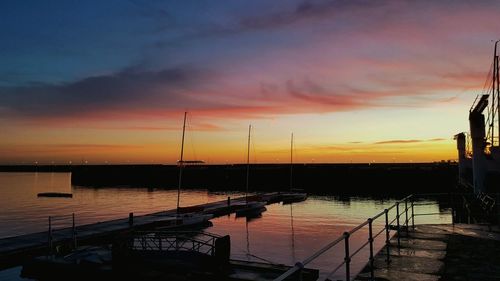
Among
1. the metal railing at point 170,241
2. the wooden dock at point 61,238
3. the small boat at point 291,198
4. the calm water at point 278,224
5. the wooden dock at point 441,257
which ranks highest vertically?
the wooden dock at point 441,257

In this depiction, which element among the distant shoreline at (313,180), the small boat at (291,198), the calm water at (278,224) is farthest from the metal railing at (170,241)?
the distant shoreline at (313,180)

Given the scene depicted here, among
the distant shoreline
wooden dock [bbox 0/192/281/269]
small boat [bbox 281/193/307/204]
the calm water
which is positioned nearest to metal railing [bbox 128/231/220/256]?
wooden dock [bbox 0/192/281/269]

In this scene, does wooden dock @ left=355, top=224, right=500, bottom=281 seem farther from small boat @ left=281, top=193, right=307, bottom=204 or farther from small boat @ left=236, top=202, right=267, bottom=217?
small boat @ left=281, top=193, right=307, bottom=204

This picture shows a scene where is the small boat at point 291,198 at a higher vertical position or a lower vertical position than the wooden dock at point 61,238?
higher

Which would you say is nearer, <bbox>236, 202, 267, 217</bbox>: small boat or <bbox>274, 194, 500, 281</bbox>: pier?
<bbox>274, 194, 500, 281</bbox>: pier

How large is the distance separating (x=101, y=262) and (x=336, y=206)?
2247 inches

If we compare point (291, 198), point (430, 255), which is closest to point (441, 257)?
point (430, 255)

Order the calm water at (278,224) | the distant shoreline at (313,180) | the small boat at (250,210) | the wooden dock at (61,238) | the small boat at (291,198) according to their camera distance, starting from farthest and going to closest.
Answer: the distant shoreline at (313,180), the small boat at (291,198), the small boat at (250,210), the calm water at (278,224), the wooden dock at (61,238)

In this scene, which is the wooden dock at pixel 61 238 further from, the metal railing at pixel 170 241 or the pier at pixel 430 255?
the pier at pixel 430 255

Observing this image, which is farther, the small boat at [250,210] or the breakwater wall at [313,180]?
the breakwater wall at [313,180]

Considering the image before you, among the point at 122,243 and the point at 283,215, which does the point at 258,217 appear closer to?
the point at 283,215

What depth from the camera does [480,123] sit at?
115 ft

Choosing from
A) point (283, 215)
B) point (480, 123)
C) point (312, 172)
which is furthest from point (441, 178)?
point (480, 123)

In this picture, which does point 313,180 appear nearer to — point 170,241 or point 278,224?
point 278,224
